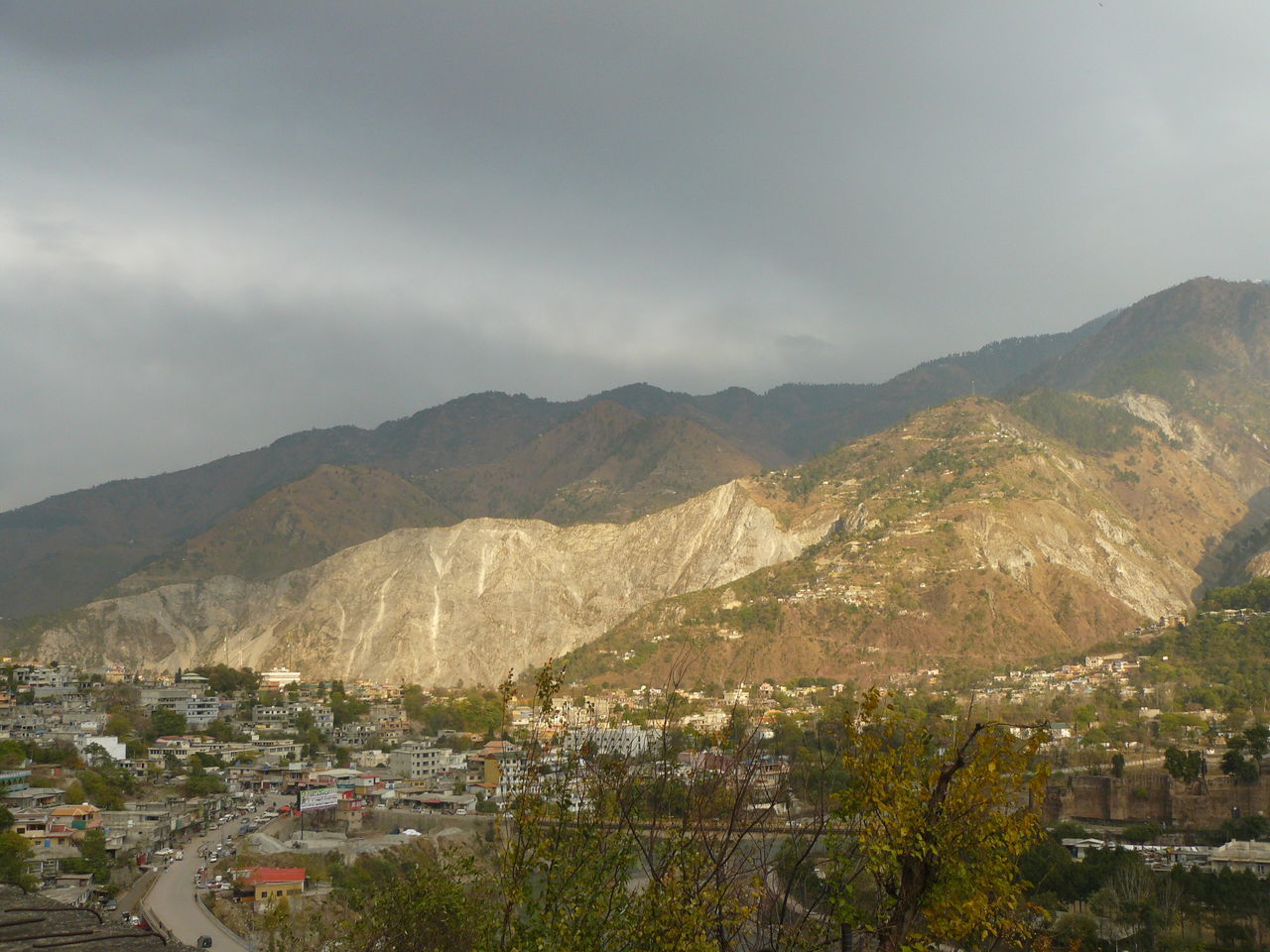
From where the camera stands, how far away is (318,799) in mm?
53719

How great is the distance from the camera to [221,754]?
6500cm

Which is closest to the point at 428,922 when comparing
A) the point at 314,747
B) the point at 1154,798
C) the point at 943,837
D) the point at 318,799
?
the point at 943,837

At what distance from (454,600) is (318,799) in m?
63.6

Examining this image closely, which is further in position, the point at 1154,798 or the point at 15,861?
the point at 1154,798

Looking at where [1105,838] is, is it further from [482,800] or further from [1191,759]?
[482,800]

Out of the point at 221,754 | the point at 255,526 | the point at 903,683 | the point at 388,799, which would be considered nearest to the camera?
the point at 388,799

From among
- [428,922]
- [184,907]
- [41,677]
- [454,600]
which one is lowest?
[184,907]

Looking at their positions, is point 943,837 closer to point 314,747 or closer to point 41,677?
point 314,747

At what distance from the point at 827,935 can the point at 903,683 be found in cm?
7617

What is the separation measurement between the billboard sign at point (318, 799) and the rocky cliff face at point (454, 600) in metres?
55.2

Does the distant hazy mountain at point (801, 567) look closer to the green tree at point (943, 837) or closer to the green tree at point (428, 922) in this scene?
the green tree at point (428, 922)

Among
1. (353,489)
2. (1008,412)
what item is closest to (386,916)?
(1008,412)

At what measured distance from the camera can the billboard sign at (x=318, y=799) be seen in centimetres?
5312

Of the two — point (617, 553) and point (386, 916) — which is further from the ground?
point (617, 553)
